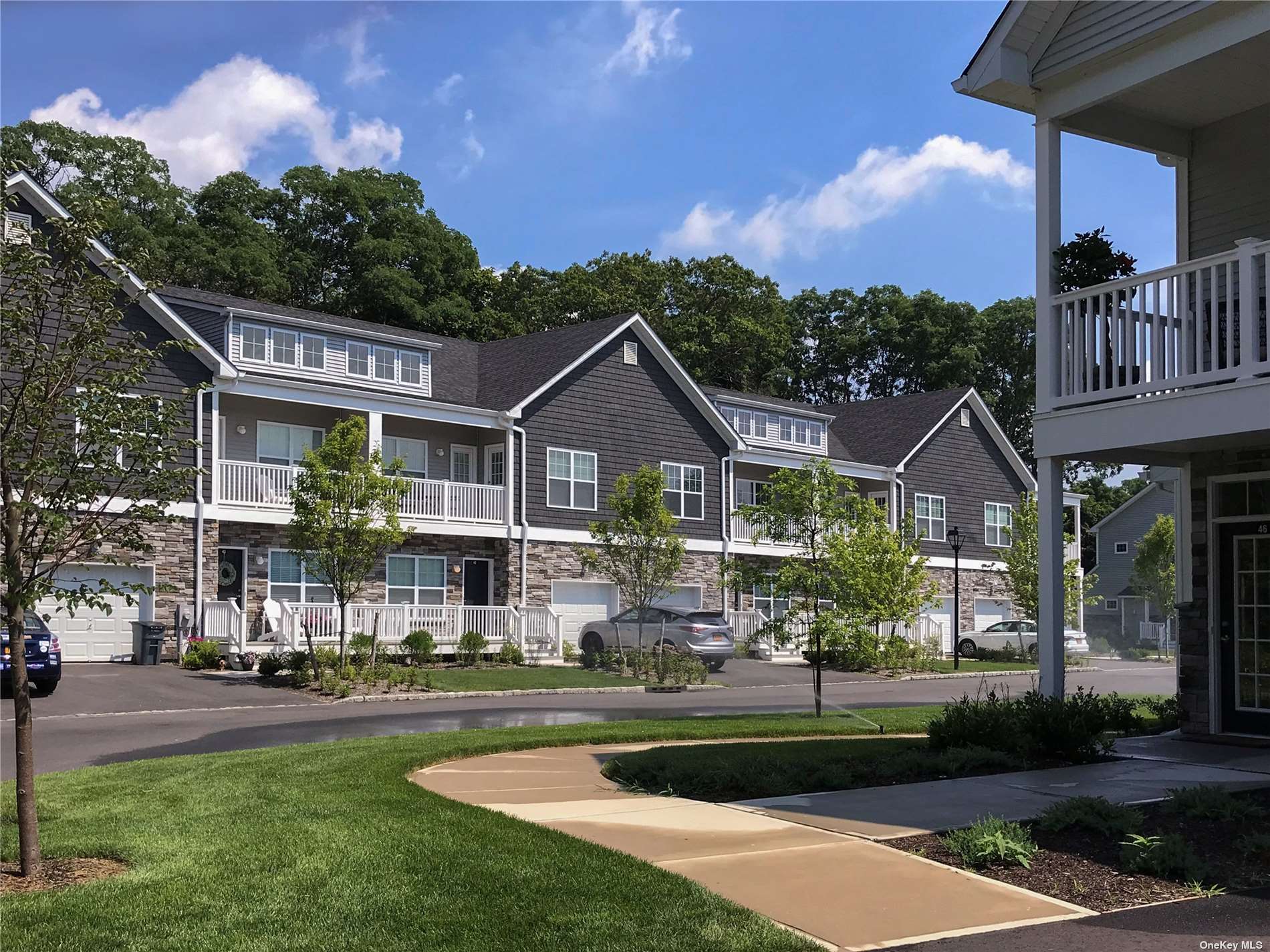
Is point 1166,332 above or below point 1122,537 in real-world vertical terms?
above

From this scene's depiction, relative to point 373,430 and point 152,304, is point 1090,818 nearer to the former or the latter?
point 152,304

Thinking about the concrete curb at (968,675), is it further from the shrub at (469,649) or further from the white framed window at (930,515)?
the shrub at (469,649)

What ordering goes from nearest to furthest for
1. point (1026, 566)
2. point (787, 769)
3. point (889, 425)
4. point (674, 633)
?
point (787, 769) → point (674, 633) → point (1026, 566) → point (889, 425)

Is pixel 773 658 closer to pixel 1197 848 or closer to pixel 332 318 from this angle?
pixel 332 318

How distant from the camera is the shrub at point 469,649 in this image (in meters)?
28.8

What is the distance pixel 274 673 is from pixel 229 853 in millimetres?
18170

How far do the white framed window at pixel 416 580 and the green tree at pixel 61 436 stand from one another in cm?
2392

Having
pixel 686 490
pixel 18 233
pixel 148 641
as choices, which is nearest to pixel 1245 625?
pixel 18 233

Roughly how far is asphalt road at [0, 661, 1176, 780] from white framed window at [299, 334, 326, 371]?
9.40m

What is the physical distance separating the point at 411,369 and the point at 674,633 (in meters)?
10.2

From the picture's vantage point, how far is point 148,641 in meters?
25.6

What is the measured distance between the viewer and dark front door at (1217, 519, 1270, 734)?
12328 millimetres

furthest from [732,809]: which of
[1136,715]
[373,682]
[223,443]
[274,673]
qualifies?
[223,443]

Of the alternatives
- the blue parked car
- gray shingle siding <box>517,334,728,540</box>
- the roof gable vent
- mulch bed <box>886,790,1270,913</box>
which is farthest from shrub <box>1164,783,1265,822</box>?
gray shingle siding <box>517,334,728,540</box>
